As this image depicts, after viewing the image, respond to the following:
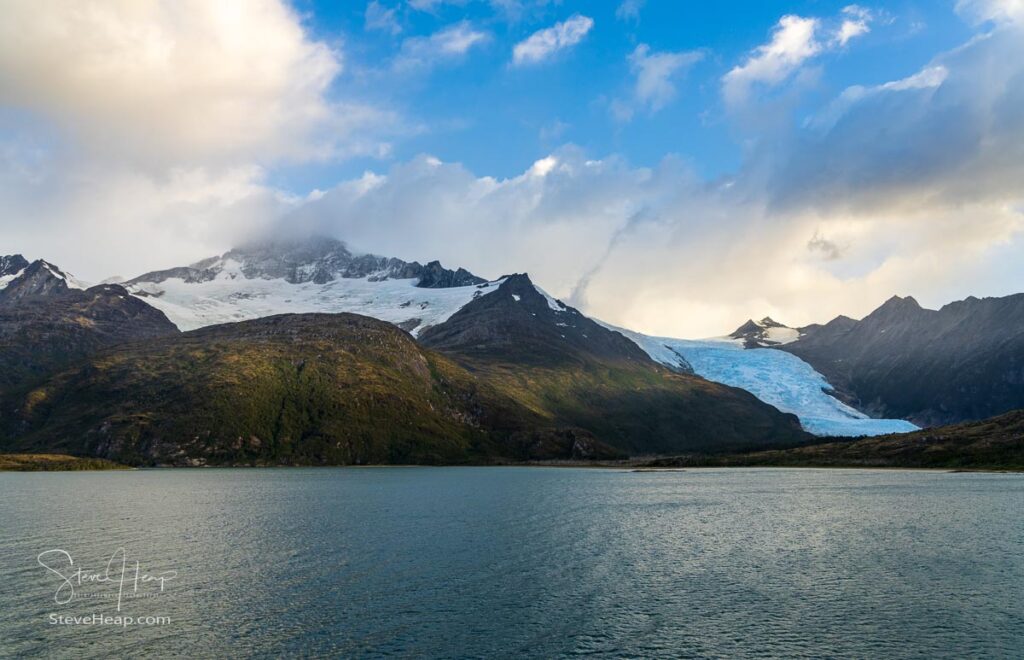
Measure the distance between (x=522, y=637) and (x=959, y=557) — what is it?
4840 centimetres

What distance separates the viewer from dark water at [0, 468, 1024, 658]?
44.6m

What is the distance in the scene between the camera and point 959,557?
69.1m

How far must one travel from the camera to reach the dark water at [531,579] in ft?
146

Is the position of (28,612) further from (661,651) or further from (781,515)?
(781,515)
